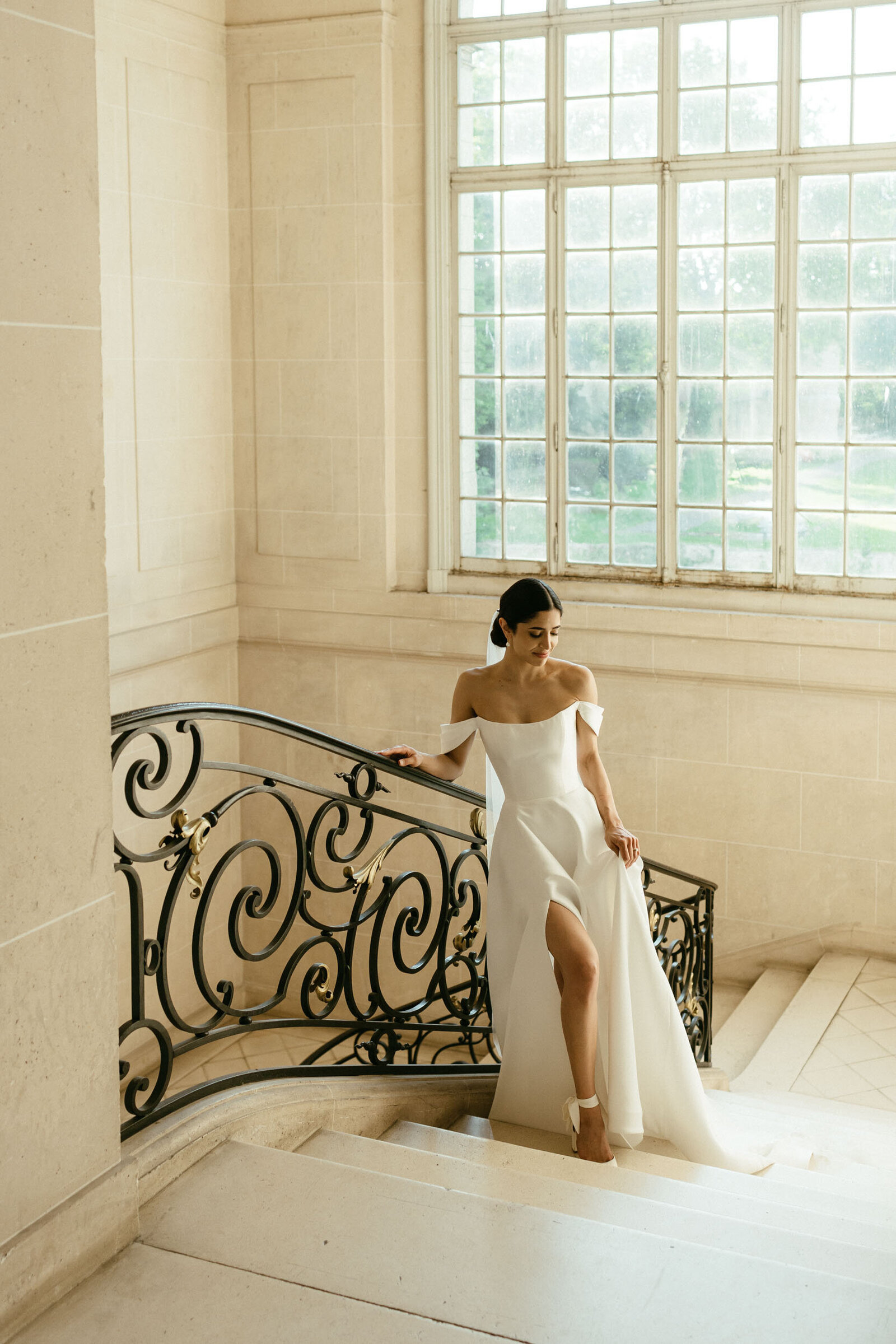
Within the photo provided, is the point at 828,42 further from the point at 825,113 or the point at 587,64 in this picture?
the point at 587,64

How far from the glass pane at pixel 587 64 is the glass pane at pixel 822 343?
1.87 metres

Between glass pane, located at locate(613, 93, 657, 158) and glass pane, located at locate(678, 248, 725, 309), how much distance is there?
26.0 inches

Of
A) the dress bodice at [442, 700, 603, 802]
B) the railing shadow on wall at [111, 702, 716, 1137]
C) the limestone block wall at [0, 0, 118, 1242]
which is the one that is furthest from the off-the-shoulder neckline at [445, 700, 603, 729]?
the limestone block wall at [0, 0, 118, 1242]

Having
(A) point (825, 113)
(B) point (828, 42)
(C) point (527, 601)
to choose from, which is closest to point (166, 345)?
(A) point (825, 113)

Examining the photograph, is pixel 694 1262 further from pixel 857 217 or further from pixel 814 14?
pixel 814 14

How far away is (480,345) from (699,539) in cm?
188

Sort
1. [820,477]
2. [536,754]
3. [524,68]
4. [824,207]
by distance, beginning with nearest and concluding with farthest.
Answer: [536,754] < [824,207] < [820,477] < [524,68]

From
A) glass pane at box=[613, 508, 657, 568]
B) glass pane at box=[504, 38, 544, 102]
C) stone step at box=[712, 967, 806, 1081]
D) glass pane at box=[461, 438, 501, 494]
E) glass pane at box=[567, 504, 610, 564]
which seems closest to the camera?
stone step at box=[712, 967, 806, 1081]

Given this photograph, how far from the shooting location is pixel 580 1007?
4082 millimetres

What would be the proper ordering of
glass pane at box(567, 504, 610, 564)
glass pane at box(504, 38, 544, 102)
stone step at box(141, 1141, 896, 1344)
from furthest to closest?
glass pane at box(567, 504, 610, 564) → glass pane at box(504, 38, 544, 102) → stone step at box(141, 1141, 896, 1344)

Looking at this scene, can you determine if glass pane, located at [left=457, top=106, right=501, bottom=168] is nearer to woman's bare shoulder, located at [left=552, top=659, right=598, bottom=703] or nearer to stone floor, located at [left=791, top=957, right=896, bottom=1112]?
woman's bare shoulder, located at [left=552, top=659, right=598, bottom=703]

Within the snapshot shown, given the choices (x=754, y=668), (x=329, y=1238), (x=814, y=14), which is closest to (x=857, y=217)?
(x=814, y=14)

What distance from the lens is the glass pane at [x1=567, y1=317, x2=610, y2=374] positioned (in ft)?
27.6

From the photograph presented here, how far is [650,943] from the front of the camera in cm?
422
